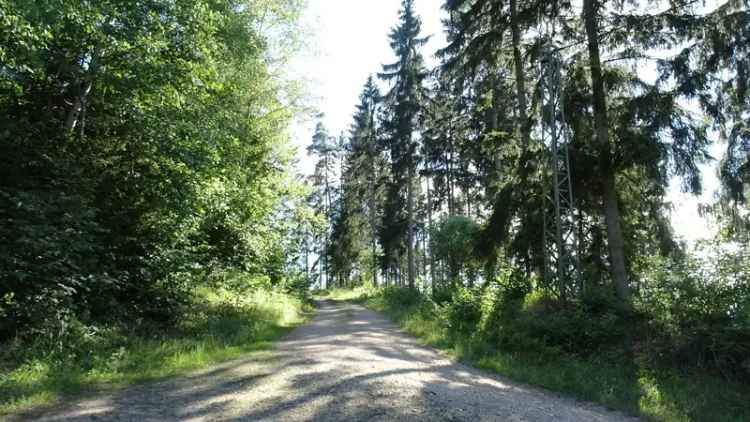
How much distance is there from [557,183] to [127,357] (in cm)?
1012

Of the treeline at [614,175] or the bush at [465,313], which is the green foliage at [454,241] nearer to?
the treeline at [614,175]

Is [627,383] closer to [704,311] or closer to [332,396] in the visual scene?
[704,311]

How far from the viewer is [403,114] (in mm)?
27625

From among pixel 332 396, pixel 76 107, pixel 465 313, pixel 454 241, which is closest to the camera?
pixel 332 396

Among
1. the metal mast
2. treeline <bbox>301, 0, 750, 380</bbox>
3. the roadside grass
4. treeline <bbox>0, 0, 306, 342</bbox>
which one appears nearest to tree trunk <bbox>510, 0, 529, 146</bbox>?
treeline <bbox>301, 0, 750, 380</bbox>

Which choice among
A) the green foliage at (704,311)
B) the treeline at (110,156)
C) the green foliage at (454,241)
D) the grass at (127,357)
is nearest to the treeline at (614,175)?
the green foliage at (704,311)

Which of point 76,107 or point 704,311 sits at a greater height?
point 76,107

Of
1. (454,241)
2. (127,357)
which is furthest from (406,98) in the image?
(127,357)

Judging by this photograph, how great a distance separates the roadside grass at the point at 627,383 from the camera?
6.86m

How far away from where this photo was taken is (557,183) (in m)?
12.3

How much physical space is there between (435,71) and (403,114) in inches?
263

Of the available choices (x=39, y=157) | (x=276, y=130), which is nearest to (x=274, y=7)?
(x=276, y=130)

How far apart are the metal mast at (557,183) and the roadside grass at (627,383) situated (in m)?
3.07

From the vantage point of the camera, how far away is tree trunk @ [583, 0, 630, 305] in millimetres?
12398
